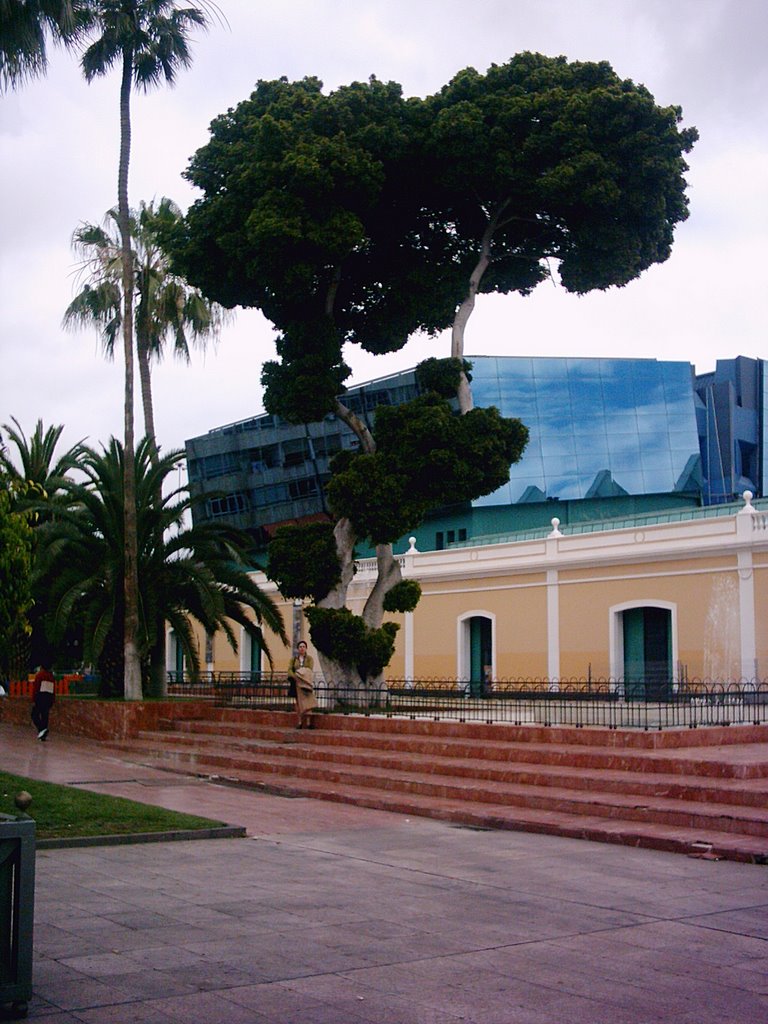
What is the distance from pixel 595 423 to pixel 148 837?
46239 millimetres

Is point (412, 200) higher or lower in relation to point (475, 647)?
higher

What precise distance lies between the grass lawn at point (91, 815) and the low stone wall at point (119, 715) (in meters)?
10.2

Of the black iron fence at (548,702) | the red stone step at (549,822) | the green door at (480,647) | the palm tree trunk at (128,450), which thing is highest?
the palm tree trunk at (128,450)

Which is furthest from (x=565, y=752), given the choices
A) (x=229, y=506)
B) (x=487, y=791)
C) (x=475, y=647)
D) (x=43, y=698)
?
(x=229, y=506)

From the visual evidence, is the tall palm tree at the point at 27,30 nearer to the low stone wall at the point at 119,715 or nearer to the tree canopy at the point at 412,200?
the tree canopy at the point at 412,200

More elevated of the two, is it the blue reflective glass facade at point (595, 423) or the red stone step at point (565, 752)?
the blue reflective glass facade at point (595, 423)

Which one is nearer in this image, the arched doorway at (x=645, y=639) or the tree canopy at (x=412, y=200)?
the tree canopy at (x=412, y=200)

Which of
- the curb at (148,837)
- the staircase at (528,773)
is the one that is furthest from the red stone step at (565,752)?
the curb at (148,837)

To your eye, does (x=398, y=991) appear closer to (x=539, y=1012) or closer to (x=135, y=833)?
(x=539, y=1012)

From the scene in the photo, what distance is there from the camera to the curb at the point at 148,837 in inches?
412

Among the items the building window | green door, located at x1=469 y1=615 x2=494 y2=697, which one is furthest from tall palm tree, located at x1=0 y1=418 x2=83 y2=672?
the building window

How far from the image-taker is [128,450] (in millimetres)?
25109

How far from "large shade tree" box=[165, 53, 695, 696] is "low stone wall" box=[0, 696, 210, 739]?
343 centimetres

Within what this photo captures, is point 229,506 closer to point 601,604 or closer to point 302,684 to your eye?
point 601,604
